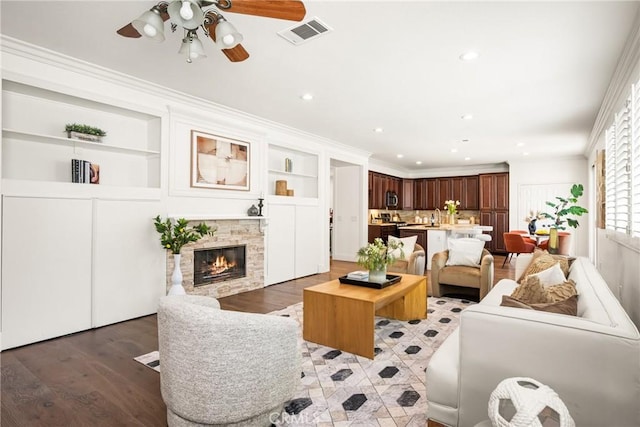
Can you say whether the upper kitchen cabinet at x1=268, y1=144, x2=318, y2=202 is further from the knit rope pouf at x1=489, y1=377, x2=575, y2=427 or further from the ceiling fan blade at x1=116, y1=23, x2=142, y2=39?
the knit rope pouf at x1=489, y1=377, x2=575, y2=427

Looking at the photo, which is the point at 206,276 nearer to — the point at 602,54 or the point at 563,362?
the point at 563,362

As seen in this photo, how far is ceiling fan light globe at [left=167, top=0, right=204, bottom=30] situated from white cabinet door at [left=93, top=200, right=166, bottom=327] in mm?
2376

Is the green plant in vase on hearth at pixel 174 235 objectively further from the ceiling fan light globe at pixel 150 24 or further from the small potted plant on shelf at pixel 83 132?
the ceiling fan light globe at pixel 150 24

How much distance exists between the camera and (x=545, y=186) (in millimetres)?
9148

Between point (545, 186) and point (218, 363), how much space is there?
9.99 m

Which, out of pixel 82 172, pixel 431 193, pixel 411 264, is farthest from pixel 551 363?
pixel 431 193

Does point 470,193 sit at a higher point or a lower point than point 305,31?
lower

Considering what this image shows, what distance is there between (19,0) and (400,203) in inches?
386

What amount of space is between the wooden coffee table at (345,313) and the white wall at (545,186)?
764 centimetres

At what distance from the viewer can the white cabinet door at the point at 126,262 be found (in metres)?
3.62

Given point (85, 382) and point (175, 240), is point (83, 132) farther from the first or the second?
point (85, 382)

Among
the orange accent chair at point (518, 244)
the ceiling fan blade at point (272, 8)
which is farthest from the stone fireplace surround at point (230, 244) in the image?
the orange accent chair at point (518, 244)

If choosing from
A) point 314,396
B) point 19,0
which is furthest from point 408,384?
point 19,0

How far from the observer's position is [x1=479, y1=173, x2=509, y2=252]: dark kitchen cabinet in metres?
9.76
